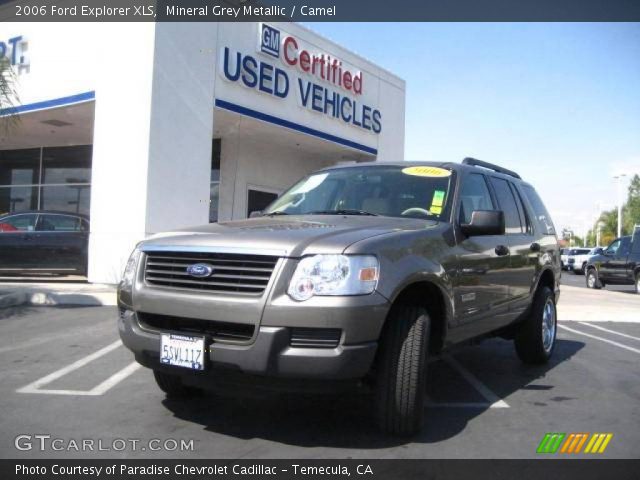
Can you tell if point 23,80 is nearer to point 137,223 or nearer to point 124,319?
point 137,223

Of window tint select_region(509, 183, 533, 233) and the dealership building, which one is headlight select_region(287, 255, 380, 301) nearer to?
window tint select_region(509, 183, 533, 233)

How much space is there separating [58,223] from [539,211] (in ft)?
31.7

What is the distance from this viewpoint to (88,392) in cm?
459

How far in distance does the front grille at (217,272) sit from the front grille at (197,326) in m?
0.19

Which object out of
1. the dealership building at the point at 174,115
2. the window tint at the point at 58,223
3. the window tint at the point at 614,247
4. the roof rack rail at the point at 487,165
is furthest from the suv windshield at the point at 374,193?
the window tint at the point at 614,247

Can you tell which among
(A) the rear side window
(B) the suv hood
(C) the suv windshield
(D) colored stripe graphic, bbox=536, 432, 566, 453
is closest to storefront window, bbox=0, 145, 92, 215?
(C) the suv windshield

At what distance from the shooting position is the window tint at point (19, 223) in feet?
38.5

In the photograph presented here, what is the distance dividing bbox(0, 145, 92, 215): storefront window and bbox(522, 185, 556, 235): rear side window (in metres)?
14.6

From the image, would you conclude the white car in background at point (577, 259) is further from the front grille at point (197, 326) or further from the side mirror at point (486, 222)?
the front grille at point (197, 326)

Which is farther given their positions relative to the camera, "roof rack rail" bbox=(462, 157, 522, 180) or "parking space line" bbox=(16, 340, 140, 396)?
"roof rack rail" bbox=(462, 157, 522, 180)

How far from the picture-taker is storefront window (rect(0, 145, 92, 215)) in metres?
18.0

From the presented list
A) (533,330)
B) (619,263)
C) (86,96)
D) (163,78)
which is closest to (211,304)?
(533,330)

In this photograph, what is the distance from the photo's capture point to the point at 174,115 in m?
11.6
